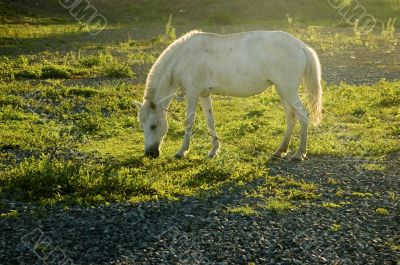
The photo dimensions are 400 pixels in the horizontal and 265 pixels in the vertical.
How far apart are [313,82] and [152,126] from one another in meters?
3.09

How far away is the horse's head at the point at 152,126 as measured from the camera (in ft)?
36.8

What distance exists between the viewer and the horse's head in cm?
1121

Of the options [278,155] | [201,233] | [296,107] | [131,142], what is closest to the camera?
[201,233]

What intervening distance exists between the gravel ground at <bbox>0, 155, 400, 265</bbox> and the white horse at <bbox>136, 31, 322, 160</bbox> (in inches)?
98.0

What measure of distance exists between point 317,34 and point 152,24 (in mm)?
12135

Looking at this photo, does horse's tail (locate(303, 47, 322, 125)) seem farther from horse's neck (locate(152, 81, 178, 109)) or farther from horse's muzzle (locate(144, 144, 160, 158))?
horse's muzzle (locate(144, 144, 160, 158))

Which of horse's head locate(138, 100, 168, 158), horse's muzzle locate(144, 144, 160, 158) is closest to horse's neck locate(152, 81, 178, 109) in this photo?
horse's head locate(138, 100, 168, 158)

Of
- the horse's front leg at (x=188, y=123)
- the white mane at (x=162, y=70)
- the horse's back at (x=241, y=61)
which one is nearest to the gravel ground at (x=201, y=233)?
the horse's front leg at (x=188, y=123)

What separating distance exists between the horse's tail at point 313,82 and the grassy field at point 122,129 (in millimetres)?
886

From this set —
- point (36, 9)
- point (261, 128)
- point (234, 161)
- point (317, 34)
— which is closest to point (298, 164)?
point (234, 161)

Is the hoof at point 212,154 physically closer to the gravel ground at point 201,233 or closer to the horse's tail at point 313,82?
the horse's tail at point 313,82

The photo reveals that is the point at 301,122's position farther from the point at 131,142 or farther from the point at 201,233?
the point at 201,233

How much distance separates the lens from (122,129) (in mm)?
13734

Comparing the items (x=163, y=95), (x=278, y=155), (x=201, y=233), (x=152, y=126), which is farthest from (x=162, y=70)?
(x=201, y=233)
